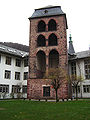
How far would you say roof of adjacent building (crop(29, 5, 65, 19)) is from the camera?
119ft

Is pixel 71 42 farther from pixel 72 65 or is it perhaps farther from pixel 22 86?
pixel 22 86

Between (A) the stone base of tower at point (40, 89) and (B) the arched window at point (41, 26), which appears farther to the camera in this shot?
(B) the arched window at point (41, 26)

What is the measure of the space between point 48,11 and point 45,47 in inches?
326

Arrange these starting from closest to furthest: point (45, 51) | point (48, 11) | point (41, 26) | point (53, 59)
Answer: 1. point (45, 51)
2. point (48, 11)
3. point (53, 59)
4. point (41, 26)

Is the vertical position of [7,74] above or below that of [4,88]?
above

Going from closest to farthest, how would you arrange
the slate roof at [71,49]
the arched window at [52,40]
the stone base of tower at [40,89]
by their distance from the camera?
the stone base of tower at [40,89] < the arched window at [52,40] < the slate roof at [71,49]

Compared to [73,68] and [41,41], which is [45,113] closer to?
[41,41]

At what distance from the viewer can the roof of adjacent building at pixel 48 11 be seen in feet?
119

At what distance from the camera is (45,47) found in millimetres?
35406

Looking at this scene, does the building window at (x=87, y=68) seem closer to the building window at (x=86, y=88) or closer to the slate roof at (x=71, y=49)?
the building window at (x=86, y=88)

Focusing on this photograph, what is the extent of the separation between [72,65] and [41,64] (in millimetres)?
7237

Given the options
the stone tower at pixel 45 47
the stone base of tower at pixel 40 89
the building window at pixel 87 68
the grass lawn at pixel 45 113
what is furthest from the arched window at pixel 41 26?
the grass lawn at pixel 45 113

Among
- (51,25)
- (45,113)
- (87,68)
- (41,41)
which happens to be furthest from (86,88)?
(45,113)

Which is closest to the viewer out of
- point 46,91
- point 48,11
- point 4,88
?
point 46,91
